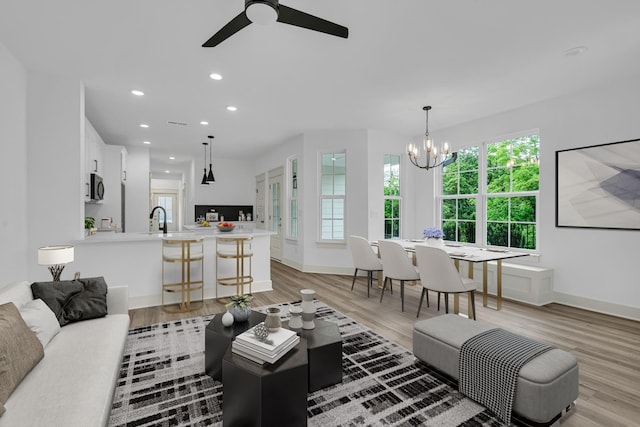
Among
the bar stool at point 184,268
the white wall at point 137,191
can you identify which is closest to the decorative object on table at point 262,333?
the bar stool at point 184,268

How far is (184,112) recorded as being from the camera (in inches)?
189

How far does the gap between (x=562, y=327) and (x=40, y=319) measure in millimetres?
4665

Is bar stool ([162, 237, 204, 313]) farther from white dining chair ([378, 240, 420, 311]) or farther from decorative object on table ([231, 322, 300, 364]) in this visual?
white dining chair ([378, 240, 420, 311])

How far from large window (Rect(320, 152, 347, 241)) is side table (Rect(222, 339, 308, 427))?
14.3 ft

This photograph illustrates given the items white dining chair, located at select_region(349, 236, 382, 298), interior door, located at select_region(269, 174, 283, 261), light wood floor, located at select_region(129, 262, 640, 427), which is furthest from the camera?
interior door, located at select_region(269, 174, 283, 261)

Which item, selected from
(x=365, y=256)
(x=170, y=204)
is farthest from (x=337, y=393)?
(x=170, y=204)

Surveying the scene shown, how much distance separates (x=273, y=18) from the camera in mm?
1758

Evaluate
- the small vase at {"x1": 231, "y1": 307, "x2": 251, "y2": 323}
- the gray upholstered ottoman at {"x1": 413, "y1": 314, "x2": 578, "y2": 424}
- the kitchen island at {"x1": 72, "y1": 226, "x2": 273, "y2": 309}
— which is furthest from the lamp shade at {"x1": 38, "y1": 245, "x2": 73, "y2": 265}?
the gray upholstered ottoman at {"x1": 413, "y1": 314, "x2": 578, "y2": 424}

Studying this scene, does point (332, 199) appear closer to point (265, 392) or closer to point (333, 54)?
point (333, 54)

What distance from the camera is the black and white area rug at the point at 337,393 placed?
6.13ft

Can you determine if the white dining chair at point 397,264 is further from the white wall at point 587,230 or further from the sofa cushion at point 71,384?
the sofa cushion at point 71,384

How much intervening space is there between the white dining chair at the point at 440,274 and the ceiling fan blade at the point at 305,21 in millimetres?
2405

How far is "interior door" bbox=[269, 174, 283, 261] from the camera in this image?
7574 millimetres

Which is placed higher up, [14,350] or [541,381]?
[14,350]
